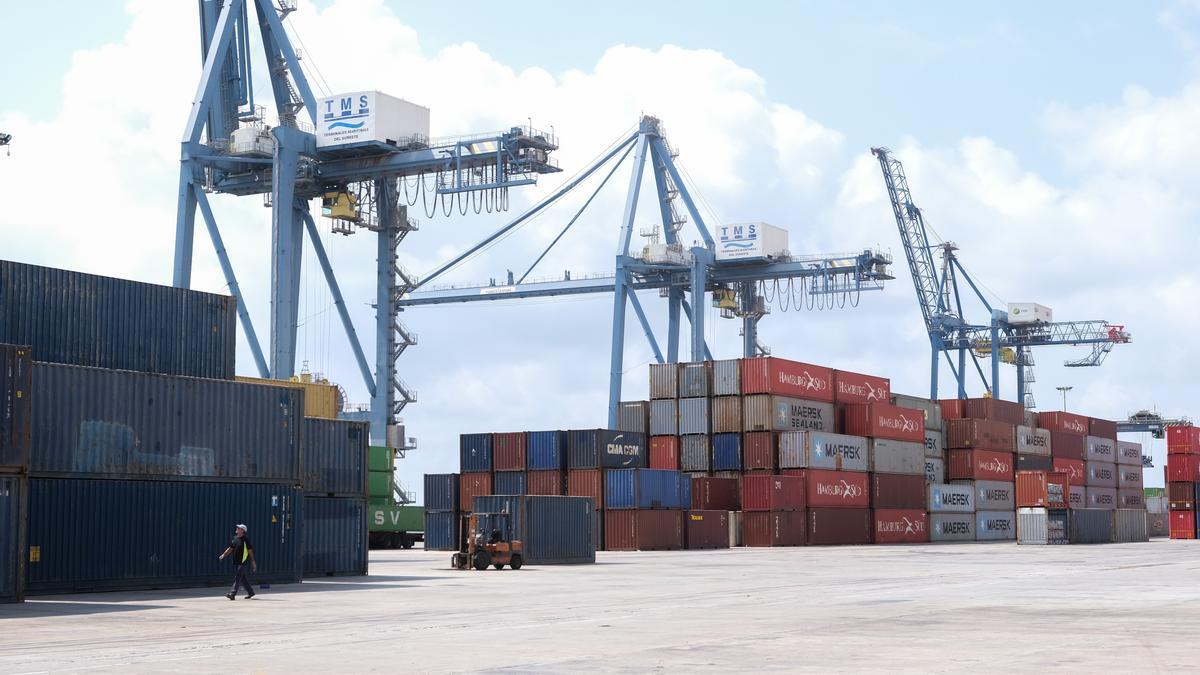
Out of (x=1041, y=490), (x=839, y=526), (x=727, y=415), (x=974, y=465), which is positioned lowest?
(x=839, y=526)

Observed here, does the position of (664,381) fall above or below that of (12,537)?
above

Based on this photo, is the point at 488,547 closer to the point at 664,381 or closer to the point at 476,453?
the point at 476,453

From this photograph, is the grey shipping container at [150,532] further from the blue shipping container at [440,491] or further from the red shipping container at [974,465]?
the red shipping container at [974,465]

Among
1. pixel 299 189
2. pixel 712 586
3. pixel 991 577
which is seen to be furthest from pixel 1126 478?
pixel 712 586

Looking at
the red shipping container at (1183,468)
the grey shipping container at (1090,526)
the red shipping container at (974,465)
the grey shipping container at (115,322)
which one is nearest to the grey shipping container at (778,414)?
the grey shipping container at (1090,526)

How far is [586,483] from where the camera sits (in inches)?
2324

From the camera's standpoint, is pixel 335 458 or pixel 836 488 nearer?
pixel 335 458

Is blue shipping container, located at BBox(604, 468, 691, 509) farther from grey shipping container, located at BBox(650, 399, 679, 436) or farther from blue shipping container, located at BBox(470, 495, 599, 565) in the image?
blue shipping container, located at BBox(470, 495, 599, 565)

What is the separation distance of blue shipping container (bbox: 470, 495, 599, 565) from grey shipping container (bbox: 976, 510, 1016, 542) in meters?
41.6

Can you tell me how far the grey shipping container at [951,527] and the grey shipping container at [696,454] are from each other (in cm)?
1602

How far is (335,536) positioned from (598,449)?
24910 mm

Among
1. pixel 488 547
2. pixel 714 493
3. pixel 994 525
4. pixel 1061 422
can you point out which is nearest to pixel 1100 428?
pixel 1061 422

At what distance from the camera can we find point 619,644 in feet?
56.9

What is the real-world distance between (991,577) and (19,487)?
22273 mm
